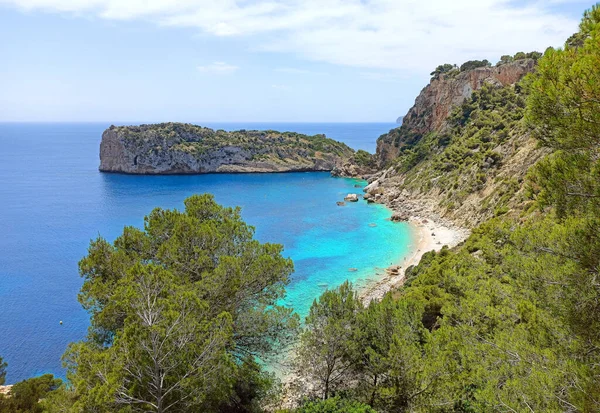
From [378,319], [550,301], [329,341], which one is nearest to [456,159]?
[378,319]

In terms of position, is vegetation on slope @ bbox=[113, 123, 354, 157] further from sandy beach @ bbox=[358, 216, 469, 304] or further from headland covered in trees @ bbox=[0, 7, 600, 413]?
headland covered in trees @ bbox=[0, 7, 600, 413]

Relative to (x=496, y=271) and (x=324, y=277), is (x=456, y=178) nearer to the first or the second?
(x=324, y=277)

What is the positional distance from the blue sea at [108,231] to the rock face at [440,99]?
10790 mm

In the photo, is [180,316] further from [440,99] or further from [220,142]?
[220,142]

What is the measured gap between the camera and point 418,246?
34.8 metres

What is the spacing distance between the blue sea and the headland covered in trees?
12260 millimetres

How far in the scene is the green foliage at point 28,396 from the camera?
35.3 feet

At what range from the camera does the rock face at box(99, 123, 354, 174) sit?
82.2 m

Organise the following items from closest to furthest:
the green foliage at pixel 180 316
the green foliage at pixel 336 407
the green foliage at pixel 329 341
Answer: the green foliage at pixel 180 316 → the green foliage at pixel 336 407 → the green foliage at pixel 329 341

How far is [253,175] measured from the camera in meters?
85.2

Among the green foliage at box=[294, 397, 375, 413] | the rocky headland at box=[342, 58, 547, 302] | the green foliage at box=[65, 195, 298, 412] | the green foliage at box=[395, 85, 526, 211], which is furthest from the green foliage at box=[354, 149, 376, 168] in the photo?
the green foliage at box=[294, 397, 375, 413]

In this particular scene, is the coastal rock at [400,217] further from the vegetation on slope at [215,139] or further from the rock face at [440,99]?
the vegetation on slope at [215,139]

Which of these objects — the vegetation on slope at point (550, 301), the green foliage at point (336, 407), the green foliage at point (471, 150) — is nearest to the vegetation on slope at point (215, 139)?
the green foliage at point (471, 150)

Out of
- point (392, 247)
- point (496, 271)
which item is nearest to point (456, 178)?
point (392, 247)
